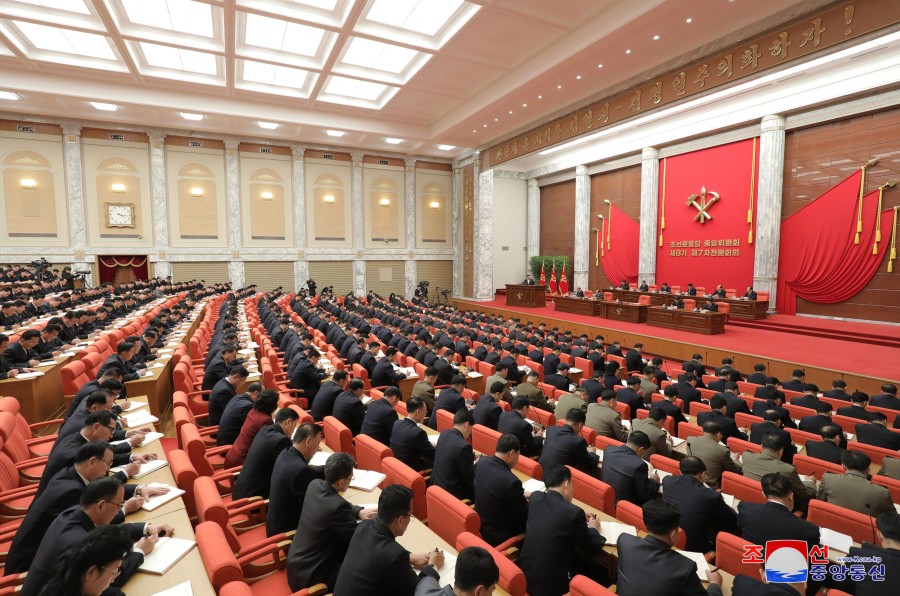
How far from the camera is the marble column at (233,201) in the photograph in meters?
16.4

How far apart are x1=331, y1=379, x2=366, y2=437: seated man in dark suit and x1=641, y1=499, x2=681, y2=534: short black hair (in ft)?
8.91

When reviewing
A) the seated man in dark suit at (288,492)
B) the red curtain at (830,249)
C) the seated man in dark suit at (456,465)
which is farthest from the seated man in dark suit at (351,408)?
the red curtain at (830,249)

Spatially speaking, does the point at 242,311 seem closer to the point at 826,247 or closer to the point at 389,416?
the point at 389,416

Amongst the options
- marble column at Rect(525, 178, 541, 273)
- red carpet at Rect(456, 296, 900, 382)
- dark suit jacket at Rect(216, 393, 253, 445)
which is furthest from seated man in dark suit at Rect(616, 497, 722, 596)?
marble column at Rect(525, 178, 541, 273)

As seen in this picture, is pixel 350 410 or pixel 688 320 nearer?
pixel 350 410

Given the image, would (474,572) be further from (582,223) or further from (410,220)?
(410,220)

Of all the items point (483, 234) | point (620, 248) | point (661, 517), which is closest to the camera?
point (661, 517)

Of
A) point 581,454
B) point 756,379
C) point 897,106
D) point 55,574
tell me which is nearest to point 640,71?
point 897,106

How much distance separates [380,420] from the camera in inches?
154

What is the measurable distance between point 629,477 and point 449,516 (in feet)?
4.51

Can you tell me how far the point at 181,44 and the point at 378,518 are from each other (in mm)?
11949

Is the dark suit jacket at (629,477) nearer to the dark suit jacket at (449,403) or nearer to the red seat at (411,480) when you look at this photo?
the red seat at (411,480)

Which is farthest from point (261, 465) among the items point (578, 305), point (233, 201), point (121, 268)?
point (121, 268)

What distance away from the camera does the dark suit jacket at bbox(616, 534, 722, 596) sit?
6.09 feet
